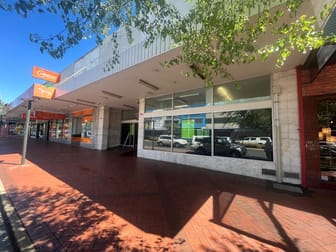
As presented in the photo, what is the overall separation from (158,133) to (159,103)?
163 cm

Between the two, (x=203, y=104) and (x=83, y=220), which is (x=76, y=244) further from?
(x=203, y=104)

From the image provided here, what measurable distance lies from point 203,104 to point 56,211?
20.5 feet

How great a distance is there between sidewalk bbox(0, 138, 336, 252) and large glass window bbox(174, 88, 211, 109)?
3606mm

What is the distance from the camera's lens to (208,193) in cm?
445

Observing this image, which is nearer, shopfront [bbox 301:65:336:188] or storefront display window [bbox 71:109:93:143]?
shopfront [bbox 301:65:336:188]

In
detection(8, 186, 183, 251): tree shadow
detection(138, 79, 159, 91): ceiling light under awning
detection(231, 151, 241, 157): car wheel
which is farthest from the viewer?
detection(138, 79, 159, 91): ceiling light under awning

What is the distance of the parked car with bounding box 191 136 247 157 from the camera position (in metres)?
6.51

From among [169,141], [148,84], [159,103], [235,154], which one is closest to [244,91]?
[235,154]

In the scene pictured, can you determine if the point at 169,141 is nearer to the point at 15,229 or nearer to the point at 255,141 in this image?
the point at 255,141

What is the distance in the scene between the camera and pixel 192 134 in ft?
26.0

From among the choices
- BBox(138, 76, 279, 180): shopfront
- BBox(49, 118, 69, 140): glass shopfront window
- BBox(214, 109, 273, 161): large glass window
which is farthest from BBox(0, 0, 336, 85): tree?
BBox(49, 118, 69, 140): glass shopfront window

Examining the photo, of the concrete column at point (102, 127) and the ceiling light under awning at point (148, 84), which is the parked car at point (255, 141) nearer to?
the ceiling light under awning at point (148, 84)

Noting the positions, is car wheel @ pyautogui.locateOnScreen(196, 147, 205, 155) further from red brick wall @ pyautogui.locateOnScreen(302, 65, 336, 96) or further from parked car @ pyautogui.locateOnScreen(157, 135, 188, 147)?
red brick wall @ pyautogui.locateOnScreen(302, 65, 336, 96)

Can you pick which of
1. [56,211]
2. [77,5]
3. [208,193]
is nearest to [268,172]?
[208,193]
